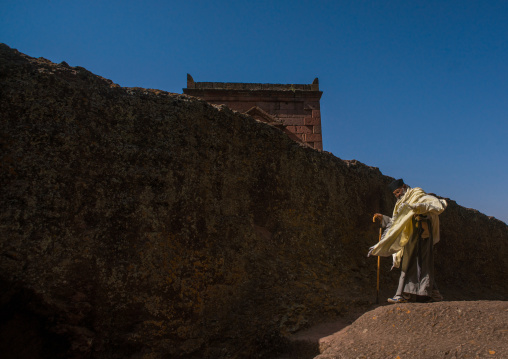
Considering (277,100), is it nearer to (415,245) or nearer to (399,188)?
(399,188)

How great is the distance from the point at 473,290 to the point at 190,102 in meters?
5.70

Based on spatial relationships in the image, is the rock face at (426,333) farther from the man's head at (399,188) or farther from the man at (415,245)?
the man's head at (399,188)

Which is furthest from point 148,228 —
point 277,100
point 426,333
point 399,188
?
point 277,100

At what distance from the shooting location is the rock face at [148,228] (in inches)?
106

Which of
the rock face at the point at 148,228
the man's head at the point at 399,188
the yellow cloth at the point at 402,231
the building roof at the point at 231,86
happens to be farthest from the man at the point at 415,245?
the building roof at the point at 231,86

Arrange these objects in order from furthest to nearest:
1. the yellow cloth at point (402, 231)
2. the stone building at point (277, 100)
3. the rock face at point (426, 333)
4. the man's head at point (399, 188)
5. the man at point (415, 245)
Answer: the stone building at point (277, 100), the man's head at point (399, 188), the yellow cloth at point (402, 231), the man at point (415, 245), the rock face at point (426, 333)

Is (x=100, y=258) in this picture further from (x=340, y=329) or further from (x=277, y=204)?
(x=340, y=329)

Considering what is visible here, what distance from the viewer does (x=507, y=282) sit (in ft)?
24.4

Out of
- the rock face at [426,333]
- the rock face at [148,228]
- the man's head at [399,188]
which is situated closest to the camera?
the rock face at [148,228]

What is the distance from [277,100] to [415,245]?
9.05m

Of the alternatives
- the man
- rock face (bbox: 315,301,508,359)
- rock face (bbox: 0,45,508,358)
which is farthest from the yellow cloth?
rock face (bbox: 315,301,508,359)

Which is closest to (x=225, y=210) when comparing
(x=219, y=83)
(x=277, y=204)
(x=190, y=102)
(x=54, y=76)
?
(x=277, y=204)

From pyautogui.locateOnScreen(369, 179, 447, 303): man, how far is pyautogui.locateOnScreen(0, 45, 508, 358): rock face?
0.52 metres

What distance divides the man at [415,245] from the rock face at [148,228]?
0.52 m
